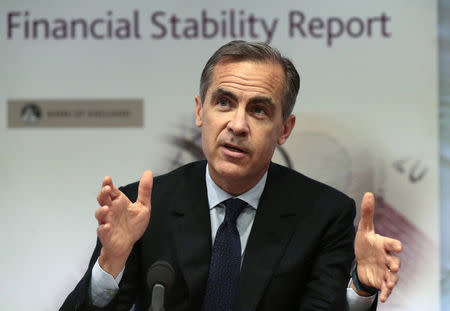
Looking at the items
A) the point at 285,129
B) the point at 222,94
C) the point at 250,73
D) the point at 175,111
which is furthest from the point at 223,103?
the point at 175,111

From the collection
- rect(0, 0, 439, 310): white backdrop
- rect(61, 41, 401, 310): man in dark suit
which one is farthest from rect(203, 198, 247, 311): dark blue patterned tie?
rect(0, 0, 439, 310): white backdrop

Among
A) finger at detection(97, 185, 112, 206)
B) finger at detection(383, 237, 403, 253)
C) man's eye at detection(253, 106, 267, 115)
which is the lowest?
finger at detection(383, 237, 403, 253)

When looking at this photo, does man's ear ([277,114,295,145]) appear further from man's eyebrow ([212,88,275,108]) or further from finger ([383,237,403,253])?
finger ([383,237,403,253])

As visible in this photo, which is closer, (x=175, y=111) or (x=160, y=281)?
(x=160, y=281)

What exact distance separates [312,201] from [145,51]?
5.81ft

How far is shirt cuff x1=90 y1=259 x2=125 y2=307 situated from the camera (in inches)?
76.9

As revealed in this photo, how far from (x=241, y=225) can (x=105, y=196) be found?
0.61 m

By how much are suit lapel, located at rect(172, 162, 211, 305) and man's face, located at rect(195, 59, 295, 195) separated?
0.36 ft

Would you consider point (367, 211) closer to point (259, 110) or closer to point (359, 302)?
point (359, 302)

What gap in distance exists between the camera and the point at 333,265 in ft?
7.20

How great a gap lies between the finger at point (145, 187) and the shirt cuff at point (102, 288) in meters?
0.25

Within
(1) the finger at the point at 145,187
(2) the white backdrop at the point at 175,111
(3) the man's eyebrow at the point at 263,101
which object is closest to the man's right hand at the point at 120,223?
(1) the finger at the point at 145,187

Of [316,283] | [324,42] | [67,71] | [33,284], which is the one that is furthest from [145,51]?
[316,283]

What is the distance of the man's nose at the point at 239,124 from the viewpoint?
2156mm
